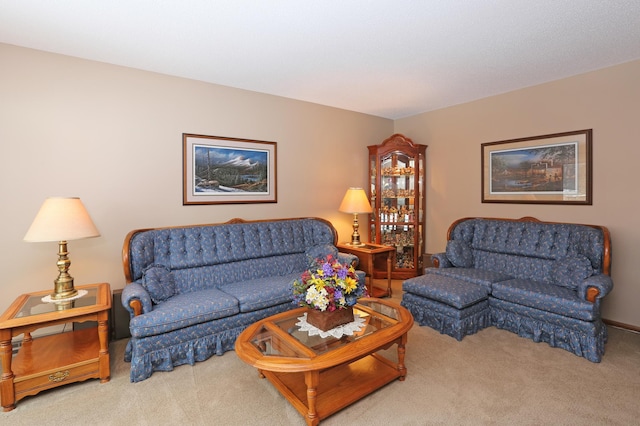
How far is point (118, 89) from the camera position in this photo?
11.1ft

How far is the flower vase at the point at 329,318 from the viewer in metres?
2.43

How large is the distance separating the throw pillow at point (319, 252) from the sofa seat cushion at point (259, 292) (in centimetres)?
55

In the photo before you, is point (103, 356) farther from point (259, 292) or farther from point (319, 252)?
point (319, 252)

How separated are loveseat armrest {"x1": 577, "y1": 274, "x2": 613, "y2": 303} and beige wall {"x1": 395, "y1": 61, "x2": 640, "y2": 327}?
826 millimetres

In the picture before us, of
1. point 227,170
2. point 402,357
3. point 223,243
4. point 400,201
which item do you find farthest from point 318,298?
point 400,201

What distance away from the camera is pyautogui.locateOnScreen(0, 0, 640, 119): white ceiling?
94.1 inches

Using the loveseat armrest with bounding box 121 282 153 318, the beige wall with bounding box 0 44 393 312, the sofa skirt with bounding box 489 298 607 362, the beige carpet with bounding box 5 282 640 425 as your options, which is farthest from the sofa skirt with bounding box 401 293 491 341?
the loveseat armrest with bounding box 121 282 153 318

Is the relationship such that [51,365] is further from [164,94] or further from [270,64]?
[270,64]

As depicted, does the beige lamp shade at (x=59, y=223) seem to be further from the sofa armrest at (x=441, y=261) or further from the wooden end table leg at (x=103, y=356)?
the sofa armrest at (x=441, y=261)

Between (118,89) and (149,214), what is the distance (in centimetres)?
128

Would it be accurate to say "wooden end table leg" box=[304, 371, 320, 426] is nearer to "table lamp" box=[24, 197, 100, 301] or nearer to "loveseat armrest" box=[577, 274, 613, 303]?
"table lamp" box=[24, 197, 100, 301]

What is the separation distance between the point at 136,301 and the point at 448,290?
2.81m

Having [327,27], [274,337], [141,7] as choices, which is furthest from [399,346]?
[141,7]

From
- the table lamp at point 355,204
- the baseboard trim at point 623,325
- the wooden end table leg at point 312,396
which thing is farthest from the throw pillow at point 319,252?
the baseboard trim at point 623,325
